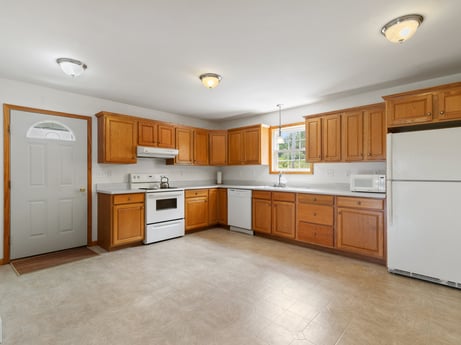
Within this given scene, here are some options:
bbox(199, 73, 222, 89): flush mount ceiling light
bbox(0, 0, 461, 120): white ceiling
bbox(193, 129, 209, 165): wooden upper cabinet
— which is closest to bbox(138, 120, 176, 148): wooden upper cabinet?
bbox(193, 129, 209, 165): wooden upper cabinet

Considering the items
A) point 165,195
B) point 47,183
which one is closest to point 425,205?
point 165,195

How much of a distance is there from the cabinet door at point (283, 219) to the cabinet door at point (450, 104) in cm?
230

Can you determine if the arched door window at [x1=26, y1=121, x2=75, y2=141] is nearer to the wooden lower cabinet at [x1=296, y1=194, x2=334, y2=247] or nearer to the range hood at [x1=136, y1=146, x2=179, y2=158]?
the range hood at [x1=136, y1=146, x2=179, y2=158]

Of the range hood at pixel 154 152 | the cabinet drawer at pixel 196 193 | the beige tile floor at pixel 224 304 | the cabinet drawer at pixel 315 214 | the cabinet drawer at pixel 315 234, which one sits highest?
the range hood at pixel 154 152

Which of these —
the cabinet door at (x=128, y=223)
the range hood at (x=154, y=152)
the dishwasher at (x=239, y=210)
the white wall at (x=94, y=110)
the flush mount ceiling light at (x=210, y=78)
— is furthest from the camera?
the dishwasher at (x=239, y=210)

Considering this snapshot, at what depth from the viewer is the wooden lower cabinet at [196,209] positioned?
190 inches

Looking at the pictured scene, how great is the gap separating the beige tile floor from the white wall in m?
1.52

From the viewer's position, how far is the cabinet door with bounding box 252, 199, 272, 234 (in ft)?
14.5

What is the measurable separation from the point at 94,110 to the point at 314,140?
3.89m

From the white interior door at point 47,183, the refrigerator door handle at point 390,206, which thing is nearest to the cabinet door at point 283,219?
the refrigerator door handle at point 390,206

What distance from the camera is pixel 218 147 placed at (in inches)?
221

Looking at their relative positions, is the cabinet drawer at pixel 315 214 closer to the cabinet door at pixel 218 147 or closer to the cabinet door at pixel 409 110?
the cabinet door at pixel 409 110

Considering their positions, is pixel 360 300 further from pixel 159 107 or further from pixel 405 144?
pixel 159 107

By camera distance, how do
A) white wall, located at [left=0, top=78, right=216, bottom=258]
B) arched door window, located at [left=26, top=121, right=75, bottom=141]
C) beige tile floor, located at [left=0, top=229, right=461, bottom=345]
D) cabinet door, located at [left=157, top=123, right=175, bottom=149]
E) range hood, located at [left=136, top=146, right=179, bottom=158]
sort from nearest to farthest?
beige tile floor, located at [left=0, top=229, right=461, bottom=345] < white wall, located at [left=0, top=78, right=216, bottom=258] < arched door window, located at [left=26, top=121, right=75, bottom=141] < range hood, located at [left=136, top=146, right=179, bottom=158] < cabinet door, located at [left=157, top=123, right=175, bottom=149]
